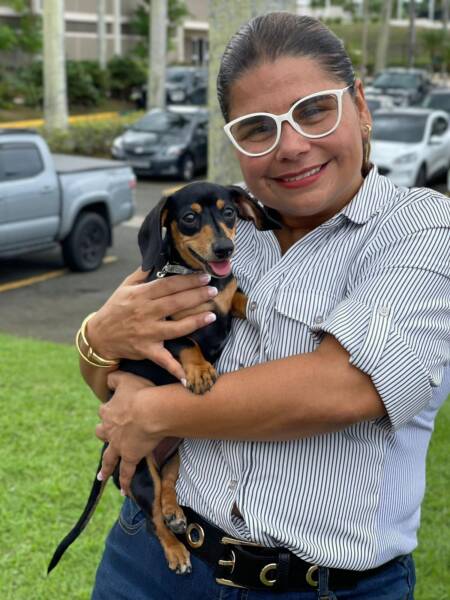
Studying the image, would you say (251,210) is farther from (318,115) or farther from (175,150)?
(175,150)

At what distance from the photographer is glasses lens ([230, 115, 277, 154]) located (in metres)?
1.86

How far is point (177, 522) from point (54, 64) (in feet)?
69.7

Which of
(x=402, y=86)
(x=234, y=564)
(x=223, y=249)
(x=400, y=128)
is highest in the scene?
(x=223, y=249)

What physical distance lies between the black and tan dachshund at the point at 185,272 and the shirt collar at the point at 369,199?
8.4 inches

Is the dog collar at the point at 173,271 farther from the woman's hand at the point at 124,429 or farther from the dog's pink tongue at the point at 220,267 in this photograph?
the woman's hand at the point at 124,429

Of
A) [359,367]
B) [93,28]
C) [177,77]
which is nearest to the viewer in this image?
[359,367]

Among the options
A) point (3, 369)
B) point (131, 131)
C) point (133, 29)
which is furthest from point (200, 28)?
point (3, 369)

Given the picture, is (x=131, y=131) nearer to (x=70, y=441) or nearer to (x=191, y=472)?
(x=70, y=441)

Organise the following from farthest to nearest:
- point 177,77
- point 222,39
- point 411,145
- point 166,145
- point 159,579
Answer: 1. point 177,77
2. point 166,145
3. point 411,145
4. point 222,39
5. point 159,579

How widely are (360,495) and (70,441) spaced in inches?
153

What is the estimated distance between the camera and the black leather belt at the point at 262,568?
1.86 meters

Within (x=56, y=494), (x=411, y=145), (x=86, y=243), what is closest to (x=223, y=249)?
(x=56, y=494)

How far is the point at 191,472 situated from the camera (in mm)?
2014

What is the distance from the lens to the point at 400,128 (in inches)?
712
